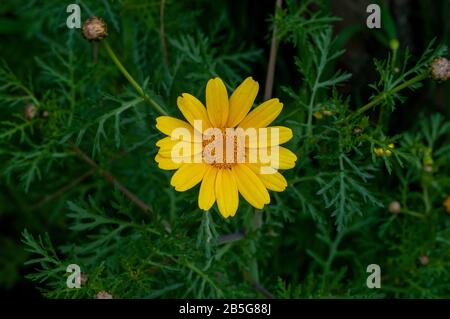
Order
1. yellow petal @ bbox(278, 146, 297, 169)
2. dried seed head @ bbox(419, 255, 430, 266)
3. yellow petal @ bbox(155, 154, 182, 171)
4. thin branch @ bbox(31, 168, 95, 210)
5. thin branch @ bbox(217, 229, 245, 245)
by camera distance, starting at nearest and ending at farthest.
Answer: yellow petal @ bbox(155, 154, 182, 171), yellow petal @ bbox(278, 146, 297, 169), thin branch @ bbox(217, 229, 245, 245), dried seed head @ bbox(419, 255, 430, 266), thin branch @ bbox(31, 168, 95, 210)

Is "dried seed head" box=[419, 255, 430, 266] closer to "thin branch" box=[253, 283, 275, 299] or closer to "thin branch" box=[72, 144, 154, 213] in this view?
"thin branch" box=[253, 283, 275, 299]

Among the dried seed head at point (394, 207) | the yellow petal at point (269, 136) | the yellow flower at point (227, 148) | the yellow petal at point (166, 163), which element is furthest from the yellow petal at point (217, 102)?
the dried seed head at point (394, 207)

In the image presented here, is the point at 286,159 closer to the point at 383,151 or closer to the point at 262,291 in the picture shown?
the point at 383,151

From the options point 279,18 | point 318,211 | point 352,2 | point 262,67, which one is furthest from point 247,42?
point 318,211

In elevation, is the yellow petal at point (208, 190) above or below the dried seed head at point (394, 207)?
above

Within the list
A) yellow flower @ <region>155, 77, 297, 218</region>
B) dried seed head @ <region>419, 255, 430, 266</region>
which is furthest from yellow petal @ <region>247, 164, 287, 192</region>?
dried seed head @ <region>419, 255, 430, 266</region>

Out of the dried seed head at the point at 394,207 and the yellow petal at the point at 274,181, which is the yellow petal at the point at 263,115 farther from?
the dried seed head at the point at 394,207
